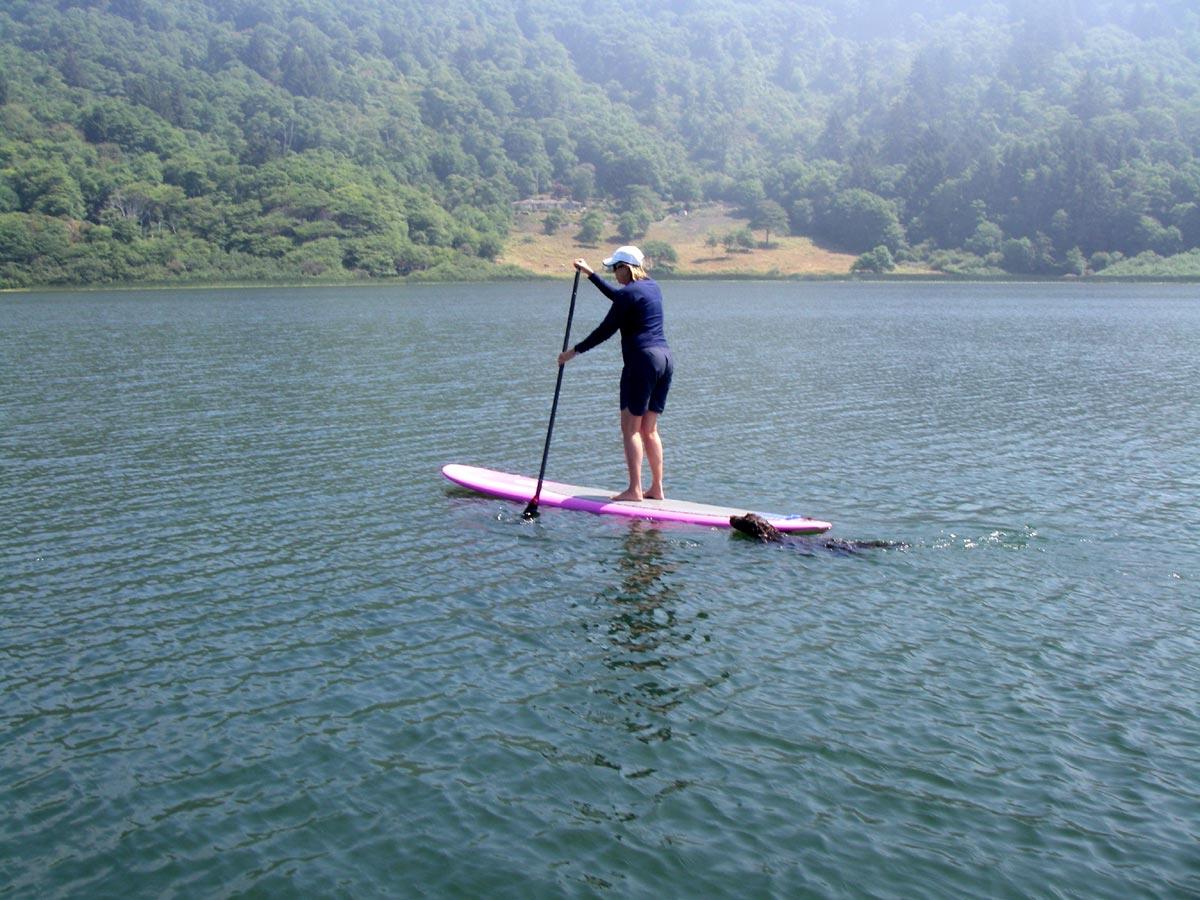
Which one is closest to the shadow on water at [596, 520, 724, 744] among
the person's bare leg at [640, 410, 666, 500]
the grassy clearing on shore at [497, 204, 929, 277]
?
the person's bare leg at [640, 410, 666, 500]

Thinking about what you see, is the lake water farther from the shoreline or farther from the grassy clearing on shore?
the grassy clearing on shore

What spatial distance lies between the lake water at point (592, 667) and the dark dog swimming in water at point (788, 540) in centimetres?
20

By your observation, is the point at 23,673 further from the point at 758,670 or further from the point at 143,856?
the point at 758,670

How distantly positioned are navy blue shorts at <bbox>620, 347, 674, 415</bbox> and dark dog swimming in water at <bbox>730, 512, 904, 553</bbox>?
6.82ft

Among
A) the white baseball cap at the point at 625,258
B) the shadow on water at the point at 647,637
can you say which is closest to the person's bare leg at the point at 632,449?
the shadow on water at the point at 647,637

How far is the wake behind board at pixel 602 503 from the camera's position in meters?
15.5

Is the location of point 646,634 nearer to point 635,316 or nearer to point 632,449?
point 632,449

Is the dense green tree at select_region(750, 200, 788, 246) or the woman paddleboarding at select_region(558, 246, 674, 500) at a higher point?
the dense green tree at select_region(750, 200, 788, 246)

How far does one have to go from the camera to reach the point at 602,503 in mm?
16797

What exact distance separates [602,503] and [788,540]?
299cm

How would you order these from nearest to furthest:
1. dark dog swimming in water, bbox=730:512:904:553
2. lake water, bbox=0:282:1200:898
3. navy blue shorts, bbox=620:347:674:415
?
lake water, bbox=0:282:1200:898, dark dog swimming in water, bbox=730:512:904:553, navy blue shorts, bbox=620:347:674:415

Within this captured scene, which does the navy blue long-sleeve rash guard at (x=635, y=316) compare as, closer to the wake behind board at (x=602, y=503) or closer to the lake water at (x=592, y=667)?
the wake behind board at (x=602, y=503)

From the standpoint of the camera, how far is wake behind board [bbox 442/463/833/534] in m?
15.5

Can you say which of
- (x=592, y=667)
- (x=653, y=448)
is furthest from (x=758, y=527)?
(x=592, y=667)
